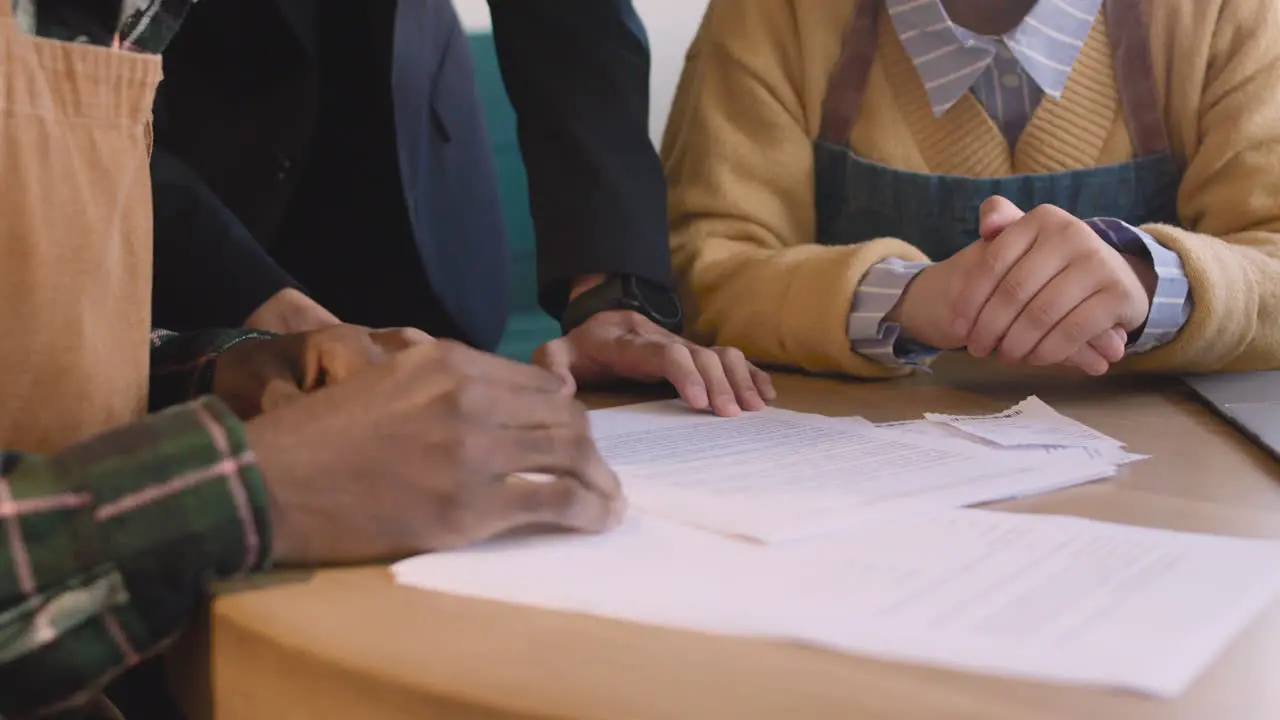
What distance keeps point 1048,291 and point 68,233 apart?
60 centimetres

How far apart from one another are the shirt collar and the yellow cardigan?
0.01 metres

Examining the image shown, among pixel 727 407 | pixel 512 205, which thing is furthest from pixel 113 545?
pixel 512 205

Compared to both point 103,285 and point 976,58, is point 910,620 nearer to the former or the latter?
point 103,285

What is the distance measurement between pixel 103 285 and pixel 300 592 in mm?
192

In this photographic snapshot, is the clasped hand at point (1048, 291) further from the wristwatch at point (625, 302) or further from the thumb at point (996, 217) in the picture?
the wristwatch at point (625, 302)

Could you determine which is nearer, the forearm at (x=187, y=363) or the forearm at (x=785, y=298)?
the forearm at (x=187, y=363)

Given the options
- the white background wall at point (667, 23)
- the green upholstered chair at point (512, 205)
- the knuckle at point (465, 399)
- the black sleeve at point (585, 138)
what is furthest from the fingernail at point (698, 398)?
the white background wall at point (667, 23)

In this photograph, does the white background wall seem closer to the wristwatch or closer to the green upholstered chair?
the green upholstered chair

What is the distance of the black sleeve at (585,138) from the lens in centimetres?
93

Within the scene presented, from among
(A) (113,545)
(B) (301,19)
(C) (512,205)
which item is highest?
(B) (301,19)

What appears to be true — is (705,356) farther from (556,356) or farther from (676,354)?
(556,356)

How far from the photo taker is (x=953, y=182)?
987mm

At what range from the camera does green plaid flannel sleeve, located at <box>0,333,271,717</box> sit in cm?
33

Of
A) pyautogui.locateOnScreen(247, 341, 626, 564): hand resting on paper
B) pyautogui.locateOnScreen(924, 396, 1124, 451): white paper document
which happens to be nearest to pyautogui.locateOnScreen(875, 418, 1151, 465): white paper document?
pyautogui.locateOnScreen(924, 396, 1124, 451): white paper document
